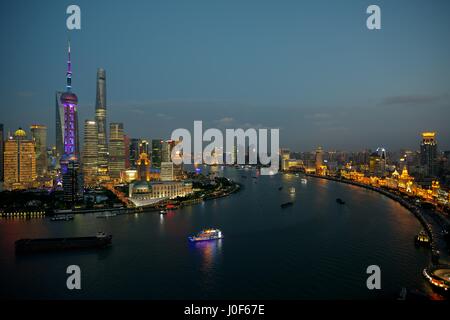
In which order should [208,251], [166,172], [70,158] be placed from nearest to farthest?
[208,251]
[70,158]
[166,172]

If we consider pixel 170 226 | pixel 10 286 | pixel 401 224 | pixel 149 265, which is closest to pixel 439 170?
pixel 401 224

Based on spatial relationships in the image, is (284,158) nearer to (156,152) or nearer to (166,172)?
(156,152)

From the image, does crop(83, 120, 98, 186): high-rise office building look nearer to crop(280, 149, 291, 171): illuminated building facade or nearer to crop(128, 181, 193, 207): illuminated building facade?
crop(128, 181, 193, 207): illuminated building facade

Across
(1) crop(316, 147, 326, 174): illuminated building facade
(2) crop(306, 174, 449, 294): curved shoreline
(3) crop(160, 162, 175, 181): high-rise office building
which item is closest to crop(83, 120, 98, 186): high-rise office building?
(3) crop(160, 162, 175, 181): high-rise office building

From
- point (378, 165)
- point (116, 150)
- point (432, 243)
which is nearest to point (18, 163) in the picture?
point (116, 150)

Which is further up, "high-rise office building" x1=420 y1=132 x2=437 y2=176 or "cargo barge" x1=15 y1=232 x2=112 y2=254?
"high-rise office building" x1=420 y1=132 x2=437 y2=176

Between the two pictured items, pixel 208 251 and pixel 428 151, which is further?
pixel 428 151
